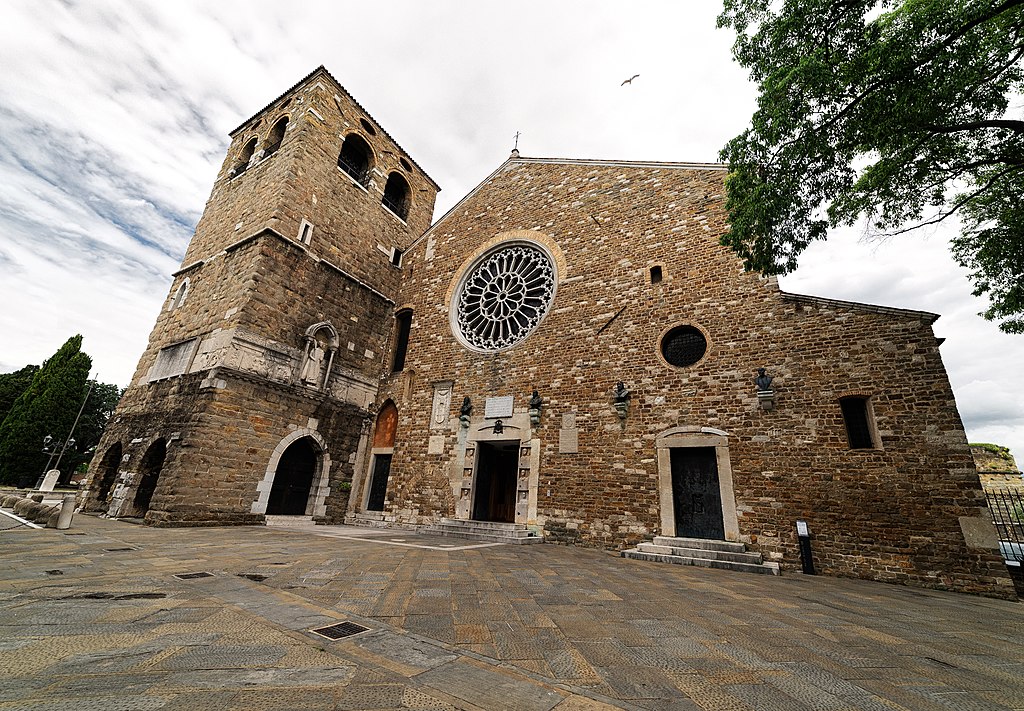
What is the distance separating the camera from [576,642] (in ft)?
8.27

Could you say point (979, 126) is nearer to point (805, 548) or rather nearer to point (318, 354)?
point (805, 548)

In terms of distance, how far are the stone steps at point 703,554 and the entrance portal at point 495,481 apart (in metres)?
3.93

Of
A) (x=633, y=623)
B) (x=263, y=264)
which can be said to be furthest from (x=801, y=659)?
(x=263, y=264)

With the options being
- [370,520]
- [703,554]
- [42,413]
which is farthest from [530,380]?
[42,413]

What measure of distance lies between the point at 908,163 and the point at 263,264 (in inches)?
512

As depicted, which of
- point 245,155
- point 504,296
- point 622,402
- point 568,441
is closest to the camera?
point 622,402

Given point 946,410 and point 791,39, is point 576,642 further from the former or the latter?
point 791,39

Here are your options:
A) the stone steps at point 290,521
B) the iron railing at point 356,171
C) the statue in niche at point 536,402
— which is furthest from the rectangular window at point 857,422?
the iron railing at point 356,171

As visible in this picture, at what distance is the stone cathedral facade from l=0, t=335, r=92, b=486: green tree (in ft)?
61.8

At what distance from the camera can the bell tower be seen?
909 centimetres

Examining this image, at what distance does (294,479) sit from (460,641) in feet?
32.2

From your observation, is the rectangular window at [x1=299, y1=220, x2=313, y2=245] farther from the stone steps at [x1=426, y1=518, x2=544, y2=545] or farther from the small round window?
the small round window

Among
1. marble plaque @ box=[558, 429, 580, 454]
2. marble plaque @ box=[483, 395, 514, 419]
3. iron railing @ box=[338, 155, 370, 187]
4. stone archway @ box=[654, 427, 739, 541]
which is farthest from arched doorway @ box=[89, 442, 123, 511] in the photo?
stone archway @ box=[654, 427, 739, 541]

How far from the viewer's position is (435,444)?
1098 centimetres
